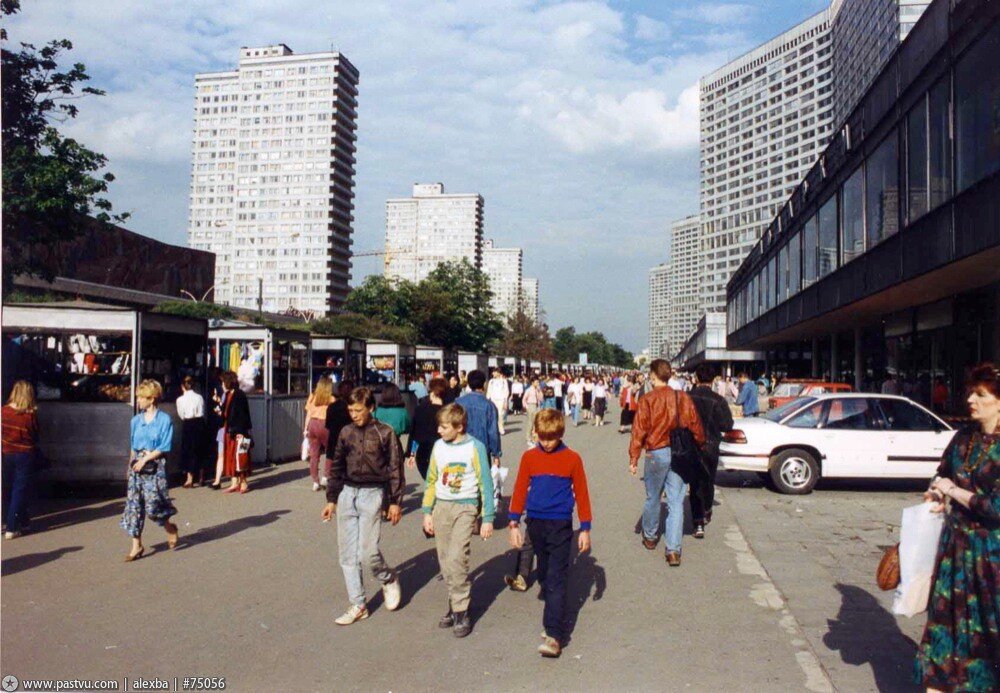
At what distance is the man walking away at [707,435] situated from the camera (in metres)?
8.38

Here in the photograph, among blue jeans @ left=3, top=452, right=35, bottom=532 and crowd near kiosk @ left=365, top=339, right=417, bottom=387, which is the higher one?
crowd near kiosk @ left=365, top=339, right=417, bottom=387

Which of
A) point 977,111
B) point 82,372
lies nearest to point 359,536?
point 82,372

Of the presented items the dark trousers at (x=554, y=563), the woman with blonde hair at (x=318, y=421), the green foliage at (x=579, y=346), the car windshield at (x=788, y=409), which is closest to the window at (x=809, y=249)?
the car windshield at (x=788, y=409)

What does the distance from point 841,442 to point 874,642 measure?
285 inches

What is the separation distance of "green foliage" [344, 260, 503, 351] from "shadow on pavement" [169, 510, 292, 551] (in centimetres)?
4049

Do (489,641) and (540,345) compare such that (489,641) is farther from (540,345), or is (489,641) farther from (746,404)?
(540,345)

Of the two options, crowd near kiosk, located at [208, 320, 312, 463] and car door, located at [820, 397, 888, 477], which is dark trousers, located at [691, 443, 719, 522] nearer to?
car door, located at [820, 397, 888, 477]

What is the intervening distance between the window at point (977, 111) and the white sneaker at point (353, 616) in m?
12.5

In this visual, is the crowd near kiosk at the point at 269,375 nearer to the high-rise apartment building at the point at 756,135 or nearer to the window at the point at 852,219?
the window at the point at 852,219

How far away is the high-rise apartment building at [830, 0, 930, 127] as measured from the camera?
9044 centimetres

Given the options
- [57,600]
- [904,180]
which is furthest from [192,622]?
[904,180]

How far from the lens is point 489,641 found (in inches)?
213

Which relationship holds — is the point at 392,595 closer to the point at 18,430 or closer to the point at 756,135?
the point at 18,430

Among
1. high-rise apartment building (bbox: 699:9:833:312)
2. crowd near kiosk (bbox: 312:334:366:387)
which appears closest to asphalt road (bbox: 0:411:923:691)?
crowd near kiosk (bbox: 312:334:366:387)
